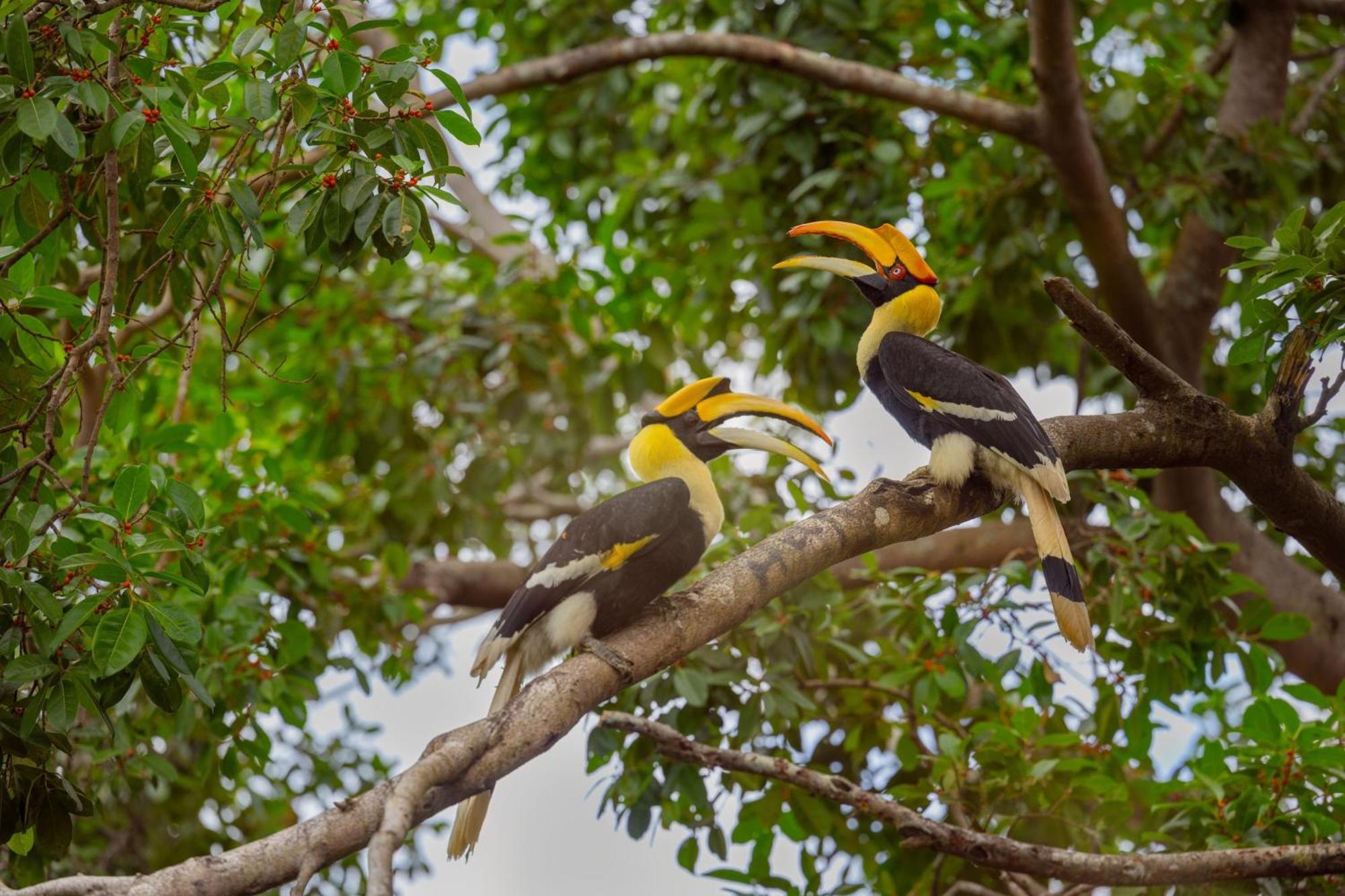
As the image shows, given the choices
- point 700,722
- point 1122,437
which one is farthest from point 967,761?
point 1122,437

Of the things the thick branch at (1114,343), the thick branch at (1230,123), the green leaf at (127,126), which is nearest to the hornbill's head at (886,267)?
the thick branch at (1114,343)

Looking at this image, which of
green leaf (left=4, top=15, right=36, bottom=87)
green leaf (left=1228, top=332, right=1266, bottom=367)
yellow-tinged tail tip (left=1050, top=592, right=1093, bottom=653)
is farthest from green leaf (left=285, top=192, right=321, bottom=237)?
green leaf (left=1228, top=332, right=1266, bottom=367)

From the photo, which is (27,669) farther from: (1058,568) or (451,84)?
(1058,568)

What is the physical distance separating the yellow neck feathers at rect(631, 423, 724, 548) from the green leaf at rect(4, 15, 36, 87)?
1.66 metres

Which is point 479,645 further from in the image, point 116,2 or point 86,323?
point 116,2

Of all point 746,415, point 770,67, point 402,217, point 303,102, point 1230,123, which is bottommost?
point 402,217

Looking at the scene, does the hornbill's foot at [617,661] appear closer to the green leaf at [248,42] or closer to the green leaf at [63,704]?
the green leaf at [63,704]

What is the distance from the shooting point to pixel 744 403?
348cm

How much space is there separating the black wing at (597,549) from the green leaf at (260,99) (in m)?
1.19

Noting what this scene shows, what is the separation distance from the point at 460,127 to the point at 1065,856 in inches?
76.8

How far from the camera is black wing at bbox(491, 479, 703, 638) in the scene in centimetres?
306

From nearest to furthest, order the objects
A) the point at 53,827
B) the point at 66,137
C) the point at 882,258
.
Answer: the point at 66,137 < the point at 53,827 < the point at 882,258

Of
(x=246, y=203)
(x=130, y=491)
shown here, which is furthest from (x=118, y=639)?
(x=246, y=203)

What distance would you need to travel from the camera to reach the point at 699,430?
139 inches
